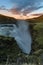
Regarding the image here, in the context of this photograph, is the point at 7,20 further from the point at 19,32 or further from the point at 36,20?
the point at 36,20

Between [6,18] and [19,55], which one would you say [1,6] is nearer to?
[6,18]

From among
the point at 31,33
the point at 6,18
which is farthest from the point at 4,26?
the point at 31,33

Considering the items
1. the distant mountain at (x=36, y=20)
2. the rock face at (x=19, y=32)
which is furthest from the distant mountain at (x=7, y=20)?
the distant mountain at (x=36, y=20)

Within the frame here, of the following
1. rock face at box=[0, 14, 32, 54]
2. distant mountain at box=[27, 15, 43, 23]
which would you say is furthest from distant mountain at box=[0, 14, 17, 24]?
distant mountain at box=[27, 15, 43, 23]

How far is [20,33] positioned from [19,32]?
2 cm

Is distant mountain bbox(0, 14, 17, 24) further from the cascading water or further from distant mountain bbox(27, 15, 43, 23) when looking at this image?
distant mountain bbox(27, 15, 43, 23)

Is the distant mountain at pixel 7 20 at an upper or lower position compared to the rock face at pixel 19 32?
upper

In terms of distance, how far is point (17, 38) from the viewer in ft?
13.5

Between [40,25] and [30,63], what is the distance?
1.43ft

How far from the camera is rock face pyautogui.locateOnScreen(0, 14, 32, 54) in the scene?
13.1 feet

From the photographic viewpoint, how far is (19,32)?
410 cm

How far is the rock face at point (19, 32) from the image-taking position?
3992mm

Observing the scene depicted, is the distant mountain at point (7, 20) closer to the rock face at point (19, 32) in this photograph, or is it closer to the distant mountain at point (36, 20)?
the rock face at point (19, 32)

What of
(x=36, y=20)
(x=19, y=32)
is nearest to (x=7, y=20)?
(x=19, y=32)
